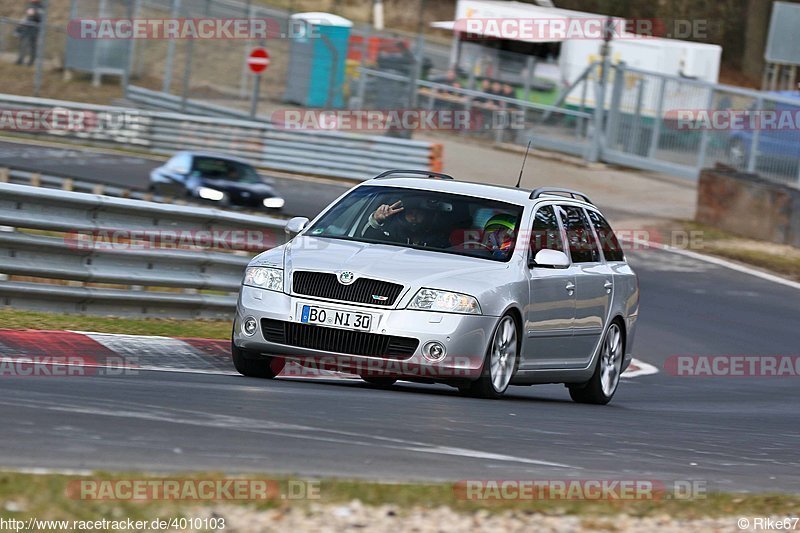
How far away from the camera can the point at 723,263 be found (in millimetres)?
25000

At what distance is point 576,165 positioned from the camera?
3706 cm

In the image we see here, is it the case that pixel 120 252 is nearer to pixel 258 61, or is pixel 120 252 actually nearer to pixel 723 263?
pixel 723 263

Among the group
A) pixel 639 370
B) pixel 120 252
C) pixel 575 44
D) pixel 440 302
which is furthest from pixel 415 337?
pixel 575 44

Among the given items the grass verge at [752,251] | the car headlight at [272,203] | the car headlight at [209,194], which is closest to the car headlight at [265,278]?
the grass verge at [752,251]

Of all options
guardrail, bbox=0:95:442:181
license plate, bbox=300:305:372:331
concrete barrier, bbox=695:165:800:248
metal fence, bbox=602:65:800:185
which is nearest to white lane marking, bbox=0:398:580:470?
license plate, bbox=300:305:372:331

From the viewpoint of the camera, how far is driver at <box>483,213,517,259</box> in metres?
10.5

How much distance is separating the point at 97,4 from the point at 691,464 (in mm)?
36764

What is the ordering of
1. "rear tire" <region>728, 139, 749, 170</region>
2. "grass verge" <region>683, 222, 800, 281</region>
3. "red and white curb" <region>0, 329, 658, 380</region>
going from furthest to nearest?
"rear tire" <region>728, 139, 749, 170</region>
"grass verge" <region>683, 222, 800, 281</region>
"red and white curb" <region>0, 329, 658, 380</region>

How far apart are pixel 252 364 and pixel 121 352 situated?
3.23 feet

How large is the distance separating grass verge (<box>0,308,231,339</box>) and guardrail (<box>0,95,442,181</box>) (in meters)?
19.6

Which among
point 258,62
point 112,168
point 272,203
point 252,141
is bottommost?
point 112,168

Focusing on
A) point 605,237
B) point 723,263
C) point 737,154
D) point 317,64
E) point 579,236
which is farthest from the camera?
point 317,64

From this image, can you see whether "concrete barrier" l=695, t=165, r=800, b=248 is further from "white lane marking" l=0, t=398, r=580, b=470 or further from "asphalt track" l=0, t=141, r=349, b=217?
"white lane marking" l=0, t=398, r=580, b=470

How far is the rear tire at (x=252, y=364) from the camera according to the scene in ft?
33.2
